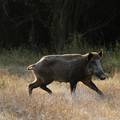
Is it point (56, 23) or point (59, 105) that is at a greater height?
point (59, 105)

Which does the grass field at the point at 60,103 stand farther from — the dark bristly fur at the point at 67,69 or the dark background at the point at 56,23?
the dark background at the point at 56,23

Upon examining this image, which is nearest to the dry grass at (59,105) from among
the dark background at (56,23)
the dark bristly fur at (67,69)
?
the dark bristly fur at (67,69)

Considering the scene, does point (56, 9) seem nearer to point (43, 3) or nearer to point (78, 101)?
point (43, 3)

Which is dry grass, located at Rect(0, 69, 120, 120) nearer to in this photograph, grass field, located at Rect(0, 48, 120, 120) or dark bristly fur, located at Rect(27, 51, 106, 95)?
grass field, located at Rect(0, 48, 120, 120)

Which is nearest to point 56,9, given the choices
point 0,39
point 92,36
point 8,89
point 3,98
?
point 92,36

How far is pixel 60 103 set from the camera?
428 inches

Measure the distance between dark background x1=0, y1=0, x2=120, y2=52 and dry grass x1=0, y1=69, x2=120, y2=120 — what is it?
11.2 m

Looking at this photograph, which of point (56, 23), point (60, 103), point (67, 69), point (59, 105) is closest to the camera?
point (59, 105)

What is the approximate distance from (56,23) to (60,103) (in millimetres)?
15873

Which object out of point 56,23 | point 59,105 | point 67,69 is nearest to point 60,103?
point 59,105

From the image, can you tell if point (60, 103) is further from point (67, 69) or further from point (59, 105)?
point (67, 69)

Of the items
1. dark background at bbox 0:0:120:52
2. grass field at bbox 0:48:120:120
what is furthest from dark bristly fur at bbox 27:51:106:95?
dark background at bbox 0:0:120:52

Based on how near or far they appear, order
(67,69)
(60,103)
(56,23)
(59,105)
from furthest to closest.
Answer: (56,23) → (67,69) → (60,103) → (59,105)

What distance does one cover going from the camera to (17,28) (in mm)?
29484
